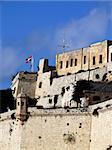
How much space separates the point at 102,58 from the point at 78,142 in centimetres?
1737

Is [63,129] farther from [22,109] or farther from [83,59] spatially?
[83,59]

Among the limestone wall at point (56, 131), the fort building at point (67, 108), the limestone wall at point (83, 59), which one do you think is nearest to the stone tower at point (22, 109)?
the fort building at point (67, 108)

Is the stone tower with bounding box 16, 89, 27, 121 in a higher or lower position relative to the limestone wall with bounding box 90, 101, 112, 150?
higher

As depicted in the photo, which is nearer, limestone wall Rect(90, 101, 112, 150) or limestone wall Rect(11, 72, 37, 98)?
limestone wall Rect(90, 101, 112, 150)

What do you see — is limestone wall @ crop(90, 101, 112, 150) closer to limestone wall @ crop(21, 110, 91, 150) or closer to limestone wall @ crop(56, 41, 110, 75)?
limestone wall @ crop(21, 110, 91, 150)

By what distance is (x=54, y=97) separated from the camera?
63312mm

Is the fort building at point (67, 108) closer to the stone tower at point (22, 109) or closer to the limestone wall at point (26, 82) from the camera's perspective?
the stone tower at point (22, 109)

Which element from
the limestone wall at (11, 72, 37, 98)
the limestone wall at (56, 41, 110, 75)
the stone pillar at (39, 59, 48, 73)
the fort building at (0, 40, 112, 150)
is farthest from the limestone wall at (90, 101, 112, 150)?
the limestone wall at (11, 72, 37, 98)

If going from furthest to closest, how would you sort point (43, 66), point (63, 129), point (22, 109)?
point (43, 66) < point (22, 109) < point (63, 129)

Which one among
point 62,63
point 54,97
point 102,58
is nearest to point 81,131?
point 54,97

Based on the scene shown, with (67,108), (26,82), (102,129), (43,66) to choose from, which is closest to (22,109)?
(67,108)

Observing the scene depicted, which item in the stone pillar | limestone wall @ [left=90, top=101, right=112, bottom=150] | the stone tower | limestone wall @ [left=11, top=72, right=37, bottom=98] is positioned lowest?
limestone wall @ [left=90, top=101, right=112, bottom=150]

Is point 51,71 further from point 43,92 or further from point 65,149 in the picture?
point 65,149

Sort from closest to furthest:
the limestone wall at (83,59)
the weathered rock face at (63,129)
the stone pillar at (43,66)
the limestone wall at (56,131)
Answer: the weathered rock face at (63,129) < the limestone wall at (56,131) < the limestone wall at (83,59) < the stone pillar at (43,66)
